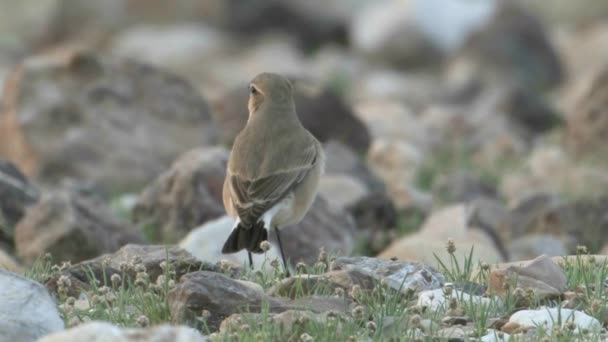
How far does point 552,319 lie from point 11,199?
6.27 meters

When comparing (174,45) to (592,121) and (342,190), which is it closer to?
(592,121)

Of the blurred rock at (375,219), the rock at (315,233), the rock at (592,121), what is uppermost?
the rock at (592,121)

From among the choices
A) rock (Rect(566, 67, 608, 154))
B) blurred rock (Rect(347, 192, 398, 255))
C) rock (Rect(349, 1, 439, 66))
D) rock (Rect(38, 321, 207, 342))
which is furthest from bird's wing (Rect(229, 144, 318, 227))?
rock (Rect(349, 1, 439, 66))

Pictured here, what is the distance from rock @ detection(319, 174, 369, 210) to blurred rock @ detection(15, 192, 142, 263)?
2164 mm

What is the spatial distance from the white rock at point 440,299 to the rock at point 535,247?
515 cm

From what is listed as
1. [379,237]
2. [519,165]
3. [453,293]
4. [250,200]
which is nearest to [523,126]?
[519,165]

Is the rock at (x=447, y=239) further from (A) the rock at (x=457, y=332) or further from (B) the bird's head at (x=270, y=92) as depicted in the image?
(A) the rock at (x=457, y=332)

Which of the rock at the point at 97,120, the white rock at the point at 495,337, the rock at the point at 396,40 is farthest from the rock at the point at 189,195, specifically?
the rock at the point at 396,40

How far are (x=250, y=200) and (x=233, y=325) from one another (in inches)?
91.3

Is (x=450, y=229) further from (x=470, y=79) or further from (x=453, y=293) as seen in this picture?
(x=470, y=79)

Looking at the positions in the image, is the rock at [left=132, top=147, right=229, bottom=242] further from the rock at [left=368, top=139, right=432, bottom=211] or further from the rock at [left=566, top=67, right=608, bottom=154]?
the rock at [left=566, top=67, right=608, bottom=154]

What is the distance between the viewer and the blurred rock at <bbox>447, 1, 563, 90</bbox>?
2352 cm

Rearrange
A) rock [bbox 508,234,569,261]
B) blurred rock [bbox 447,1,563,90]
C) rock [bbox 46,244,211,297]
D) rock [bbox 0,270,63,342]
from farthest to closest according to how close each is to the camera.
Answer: blurred rock [bbox 447,1,563,90], rock [bbox 508,234,569,261], rock [bbox 46,244,211,297], rock [bbox 0,270,63,342]

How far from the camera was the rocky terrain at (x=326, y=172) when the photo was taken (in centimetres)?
602
